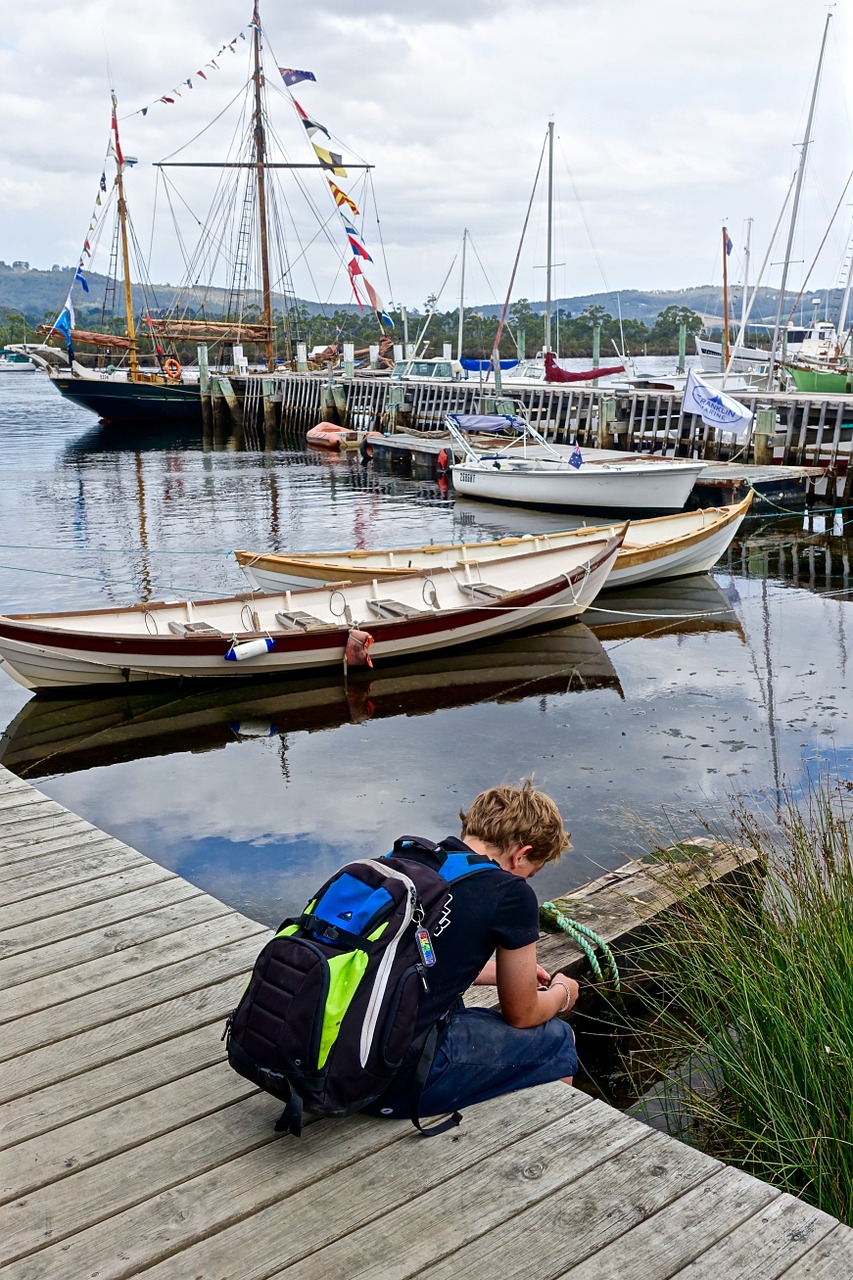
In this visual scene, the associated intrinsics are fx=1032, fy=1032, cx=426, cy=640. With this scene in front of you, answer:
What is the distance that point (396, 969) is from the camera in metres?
2.69

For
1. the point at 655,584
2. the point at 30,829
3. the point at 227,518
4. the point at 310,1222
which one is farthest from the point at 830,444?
the point at 310,1222

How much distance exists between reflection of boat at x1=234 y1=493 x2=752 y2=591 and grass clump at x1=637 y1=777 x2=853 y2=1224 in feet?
31.1

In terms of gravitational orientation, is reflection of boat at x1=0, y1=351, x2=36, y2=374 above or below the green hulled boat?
below

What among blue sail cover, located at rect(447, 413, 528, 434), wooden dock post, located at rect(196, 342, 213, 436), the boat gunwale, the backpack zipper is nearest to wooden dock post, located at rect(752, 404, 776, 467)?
blue sail cover, located at rect(447, 413, 528, 434)

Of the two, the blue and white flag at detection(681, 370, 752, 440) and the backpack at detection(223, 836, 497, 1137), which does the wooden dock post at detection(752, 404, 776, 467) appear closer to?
the blue and white flag at detection(681, 370, 752, 440)

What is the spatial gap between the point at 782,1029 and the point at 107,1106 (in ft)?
7.17

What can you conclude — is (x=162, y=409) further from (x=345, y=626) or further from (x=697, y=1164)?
(x=697, y=1164)

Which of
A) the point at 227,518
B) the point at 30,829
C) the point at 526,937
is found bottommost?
the point at 227,518

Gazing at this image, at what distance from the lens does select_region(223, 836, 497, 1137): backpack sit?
263 centimetres

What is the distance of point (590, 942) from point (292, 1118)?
2.08 metres

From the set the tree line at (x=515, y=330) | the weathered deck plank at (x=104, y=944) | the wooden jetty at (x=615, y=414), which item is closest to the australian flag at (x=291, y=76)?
the wooden jetty at (x=615, y=414)

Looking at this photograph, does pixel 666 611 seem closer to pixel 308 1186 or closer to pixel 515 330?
pixel 308 1186

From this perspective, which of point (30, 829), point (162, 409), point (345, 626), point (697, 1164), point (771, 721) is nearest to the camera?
point (697, 1164)

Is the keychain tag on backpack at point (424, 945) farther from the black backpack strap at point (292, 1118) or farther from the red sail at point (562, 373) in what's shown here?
the red sail at point (562, 373)
